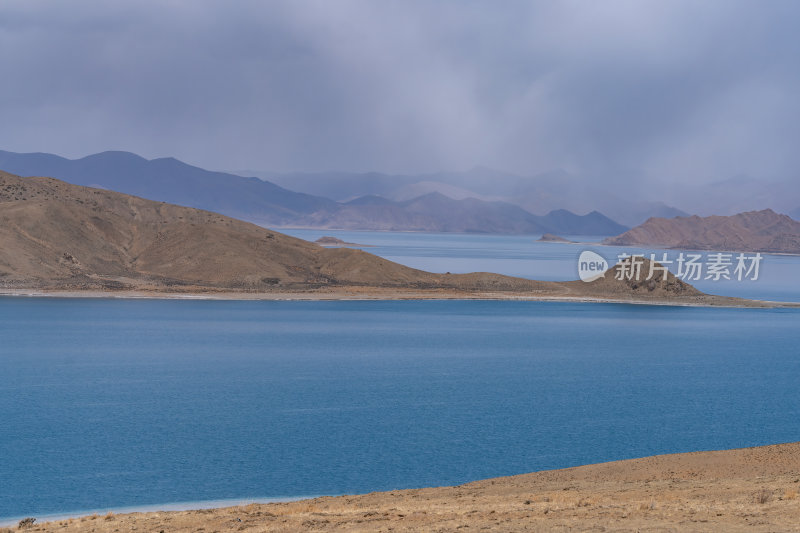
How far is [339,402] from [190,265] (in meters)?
70.1

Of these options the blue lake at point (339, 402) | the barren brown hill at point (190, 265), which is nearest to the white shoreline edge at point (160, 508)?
the blue lake at point (339, 402)

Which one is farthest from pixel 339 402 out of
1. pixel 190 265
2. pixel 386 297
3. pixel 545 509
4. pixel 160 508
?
pixel 190 265

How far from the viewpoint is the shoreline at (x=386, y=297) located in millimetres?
A: 90375

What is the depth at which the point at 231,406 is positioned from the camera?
118ft

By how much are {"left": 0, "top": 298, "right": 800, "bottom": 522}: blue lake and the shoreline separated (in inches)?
630

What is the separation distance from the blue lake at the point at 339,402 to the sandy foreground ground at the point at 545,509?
4.64 metres

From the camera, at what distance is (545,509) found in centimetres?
1700

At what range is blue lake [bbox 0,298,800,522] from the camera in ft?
83.9

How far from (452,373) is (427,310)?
4099 centimetres

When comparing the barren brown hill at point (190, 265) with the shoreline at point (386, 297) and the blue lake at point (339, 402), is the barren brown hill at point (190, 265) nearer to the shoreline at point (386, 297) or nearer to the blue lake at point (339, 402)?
the shoreline at point (386, 297)

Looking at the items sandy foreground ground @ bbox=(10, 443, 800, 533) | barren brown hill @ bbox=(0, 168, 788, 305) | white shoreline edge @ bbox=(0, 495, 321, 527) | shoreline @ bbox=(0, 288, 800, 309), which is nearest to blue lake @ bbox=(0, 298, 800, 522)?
white shoreline edge @ bbox=(0, 495, 321, 527)

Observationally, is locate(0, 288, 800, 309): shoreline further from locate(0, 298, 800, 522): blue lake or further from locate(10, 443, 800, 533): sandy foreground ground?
locate(10, 443, 800, 533): sandy foreground ground

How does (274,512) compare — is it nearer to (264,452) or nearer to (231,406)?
(264,452)

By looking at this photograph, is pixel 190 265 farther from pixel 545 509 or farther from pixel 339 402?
pixel 545 509
